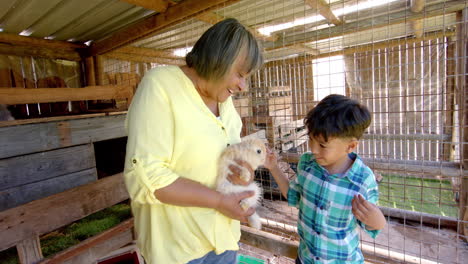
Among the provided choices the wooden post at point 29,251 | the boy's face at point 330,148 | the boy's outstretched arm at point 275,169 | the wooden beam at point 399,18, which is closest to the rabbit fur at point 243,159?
the boy's outstretched arm at point 275,169

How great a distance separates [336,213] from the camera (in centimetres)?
A: 133

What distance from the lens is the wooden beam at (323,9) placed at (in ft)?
9.94

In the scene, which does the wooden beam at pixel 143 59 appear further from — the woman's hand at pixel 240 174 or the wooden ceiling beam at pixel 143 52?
the woman's hand at pixel 240 174

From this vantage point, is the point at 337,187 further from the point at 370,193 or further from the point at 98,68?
the point at 98,68

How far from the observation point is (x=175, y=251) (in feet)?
3.53

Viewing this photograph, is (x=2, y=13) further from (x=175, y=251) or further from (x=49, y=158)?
(x=175, y=251)

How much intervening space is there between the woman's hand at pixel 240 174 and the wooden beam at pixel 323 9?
2337 mm

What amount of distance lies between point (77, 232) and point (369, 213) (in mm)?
2434

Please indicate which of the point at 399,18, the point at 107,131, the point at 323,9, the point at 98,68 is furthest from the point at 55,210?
the point at 323,9

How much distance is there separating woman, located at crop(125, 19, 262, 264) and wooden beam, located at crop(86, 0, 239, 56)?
46.5 inches

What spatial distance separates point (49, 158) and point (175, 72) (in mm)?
1748

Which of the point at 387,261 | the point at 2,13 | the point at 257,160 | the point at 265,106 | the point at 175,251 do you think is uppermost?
the point at 2,13

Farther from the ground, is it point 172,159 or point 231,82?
point 231,82

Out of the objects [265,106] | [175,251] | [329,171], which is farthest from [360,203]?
[265,106]
